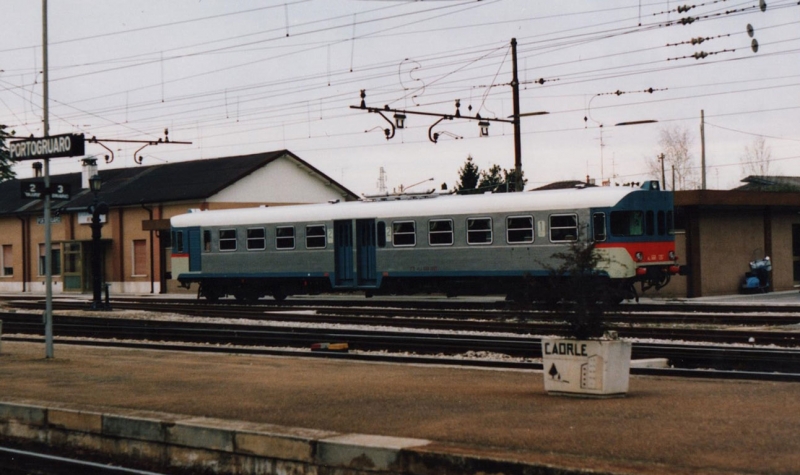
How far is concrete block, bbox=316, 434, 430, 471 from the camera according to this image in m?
7.73

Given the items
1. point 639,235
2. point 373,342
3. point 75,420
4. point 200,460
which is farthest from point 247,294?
point 200,460

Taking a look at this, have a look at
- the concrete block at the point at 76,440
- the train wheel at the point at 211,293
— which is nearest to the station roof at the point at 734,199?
the train wheel at the point at 211,293

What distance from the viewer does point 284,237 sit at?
1294 inches

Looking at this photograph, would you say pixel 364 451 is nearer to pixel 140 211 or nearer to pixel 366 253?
pixel 366 253

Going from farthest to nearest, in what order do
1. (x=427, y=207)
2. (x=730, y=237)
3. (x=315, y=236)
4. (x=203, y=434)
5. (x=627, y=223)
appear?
(x=730, y=237)
(x=315, y=236)
(x=427, y=207)
(x=627, y=223)
(x=203, y=434)

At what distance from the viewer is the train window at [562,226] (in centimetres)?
2650

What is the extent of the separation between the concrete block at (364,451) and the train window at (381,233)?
22.2m

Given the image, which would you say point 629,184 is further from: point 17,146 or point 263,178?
point 263,178

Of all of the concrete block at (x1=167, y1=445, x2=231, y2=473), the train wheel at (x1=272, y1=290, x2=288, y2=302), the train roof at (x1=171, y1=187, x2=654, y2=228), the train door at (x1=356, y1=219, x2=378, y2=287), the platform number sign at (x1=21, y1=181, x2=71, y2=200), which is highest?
the train roof at (x1=171, y1=187, x2=654, y2=228)

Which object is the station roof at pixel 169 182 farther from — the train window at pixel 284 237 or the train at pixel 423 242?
the train window at pixel 284 237

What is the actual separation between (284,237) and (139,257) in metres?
18.4

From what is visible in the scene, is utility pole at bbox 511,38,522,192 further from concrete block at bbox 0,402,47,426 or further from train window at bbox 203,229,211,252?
concrete block at bbox 0,402,47,426

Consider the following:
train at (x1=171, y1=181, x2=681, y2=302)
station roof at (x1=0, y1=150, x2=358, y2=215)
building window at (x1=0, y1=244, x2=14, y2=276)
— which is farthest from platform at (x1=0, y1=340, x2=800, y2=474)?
building window at (x1=0, y1=244, x2=14, y2=276)

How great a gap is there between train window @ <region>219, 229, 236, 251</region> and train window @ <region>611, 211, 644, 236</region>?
13648mm
